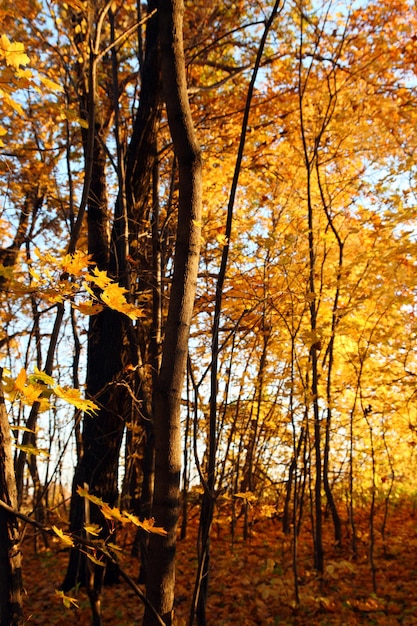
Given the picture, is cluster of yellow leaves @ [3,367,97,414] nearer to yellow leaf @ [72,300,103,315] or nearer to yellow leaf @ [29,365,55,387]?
yellow leaf @ [29,365,55,387]

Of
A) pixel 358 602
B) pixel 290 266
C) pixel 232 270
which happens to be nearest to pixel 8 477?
pixel 290 266

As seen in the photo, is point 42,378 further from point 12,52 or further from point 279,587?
point 279,587

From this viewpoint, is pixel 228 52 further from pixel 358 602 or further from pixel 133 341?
pixel 358 602

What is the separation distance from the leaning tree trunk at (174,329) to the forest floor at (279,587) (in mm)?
2099

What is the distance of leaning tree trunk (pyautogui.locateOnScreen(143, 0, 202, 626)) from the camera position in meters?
1.50

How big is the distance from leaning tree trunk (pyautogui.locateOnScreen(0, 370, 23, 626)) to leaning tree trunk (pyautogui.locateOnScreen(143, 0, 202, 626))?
0.40m

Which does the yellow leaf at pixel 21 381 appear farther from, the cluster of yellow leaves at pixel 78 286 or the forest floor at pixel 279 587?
the forest floor at pixel 279 587

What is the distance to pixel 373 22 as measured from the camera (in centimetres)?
623

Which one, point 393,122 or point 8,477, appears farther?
point 393,122

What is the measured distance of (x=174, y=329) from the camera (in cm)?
152

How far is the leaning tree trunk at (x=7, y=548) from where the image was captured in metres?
1.44

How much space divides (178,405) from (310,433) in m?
4.57

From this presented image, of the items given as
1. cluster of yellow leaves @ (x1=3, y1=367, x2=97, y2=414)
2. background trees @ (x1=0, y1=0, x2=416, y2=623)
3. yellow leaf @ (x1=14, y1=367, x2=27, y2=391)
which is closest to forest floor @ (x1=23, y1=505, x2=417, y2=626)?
background trees @ (x1=0, y1=0, x2=416, y2=623)

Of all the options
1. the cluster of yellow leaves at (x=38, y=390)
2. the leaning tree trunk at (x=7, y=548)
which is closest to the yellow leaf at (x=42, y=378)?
the cluster of yellow leaves at (x=38, y=390)
